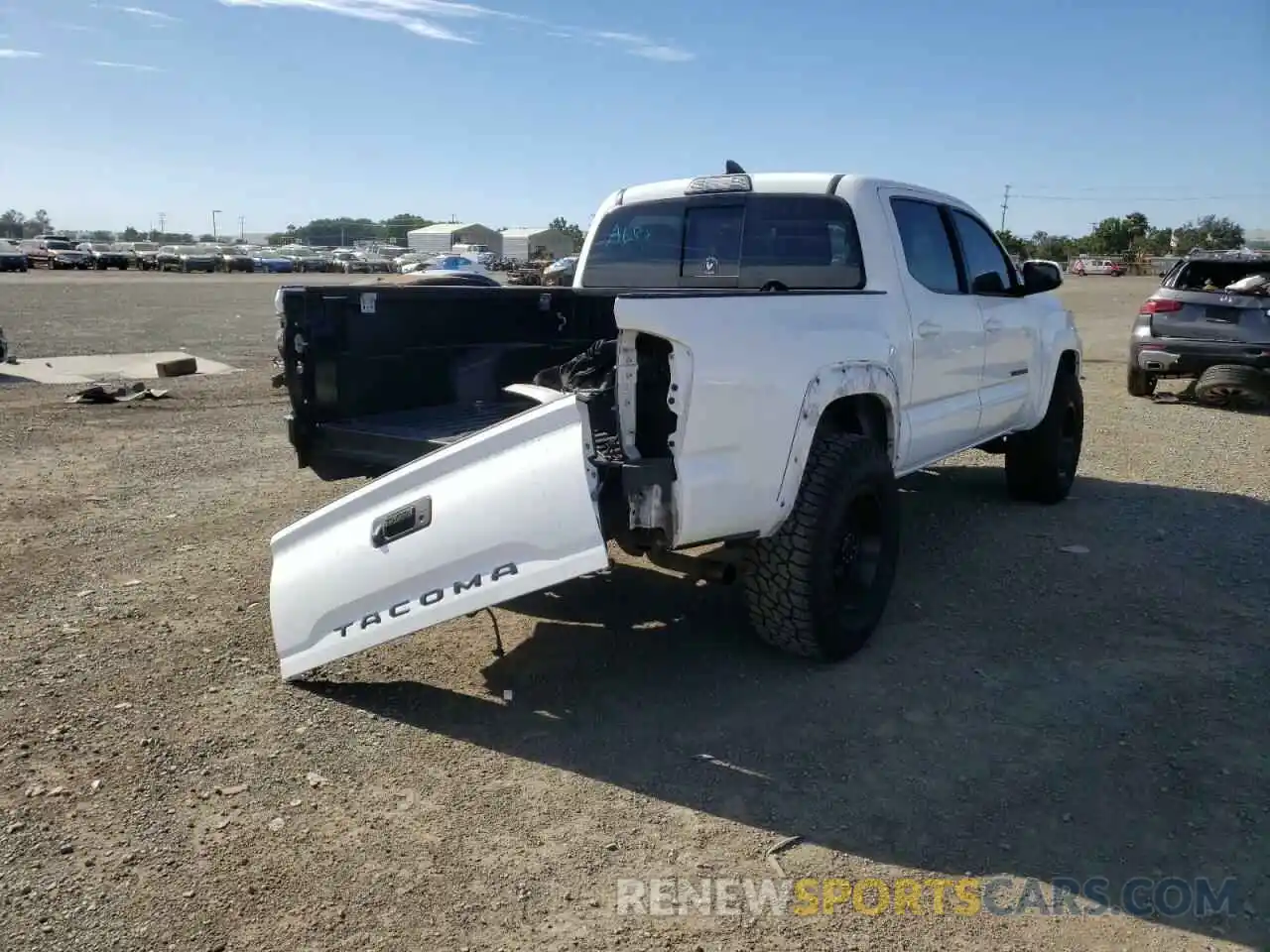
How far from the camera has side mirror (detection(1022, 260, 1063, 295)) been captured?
21.5ft

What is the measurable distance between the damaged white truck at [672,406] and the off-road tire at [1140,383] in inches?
280

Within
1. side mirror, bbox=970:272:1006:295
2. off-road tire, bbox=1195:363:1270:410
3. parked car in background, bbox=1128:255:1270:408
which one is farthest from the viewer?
parked car in background, bbox=1128:255:1270:408

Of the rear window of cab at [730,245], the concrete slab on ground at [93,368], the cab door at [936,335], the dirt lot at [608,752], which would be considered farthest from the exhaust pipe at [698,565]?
the concrete slab on ground at [93,368]

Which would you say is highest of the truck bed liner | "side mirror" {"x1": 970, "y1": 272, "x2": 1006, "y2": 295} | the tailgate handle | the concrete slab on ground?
"side mirror" {"x1": 970, "y1": 272, "x2": 1006, "y2": 295}

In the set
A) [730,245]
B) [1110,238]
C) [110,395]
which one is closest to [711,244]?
[730,245]

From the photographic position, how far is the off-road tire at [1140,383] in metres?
12.9

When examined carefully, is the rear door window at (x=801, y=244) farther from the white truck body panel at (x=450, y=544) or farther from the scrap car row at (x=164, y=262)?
the scrap car row at (x=164, y=262)

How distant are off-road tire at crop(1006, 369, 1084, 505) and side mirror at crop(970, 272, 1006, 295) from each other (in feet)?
4.37

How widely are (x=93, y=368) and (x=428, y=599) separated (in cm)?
1226

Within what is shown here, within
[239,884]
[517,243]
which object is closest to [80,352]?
[239,884]

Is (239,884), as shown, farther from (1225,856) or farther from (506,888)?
(1225,856)

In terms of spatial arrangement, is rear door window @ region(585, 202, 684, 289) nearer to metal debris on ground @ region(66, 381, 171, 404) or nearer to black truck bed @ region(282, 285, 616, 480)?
black truck bed @ region(282, 285, 616, 480)

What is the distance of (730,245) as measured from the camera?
18.4ft

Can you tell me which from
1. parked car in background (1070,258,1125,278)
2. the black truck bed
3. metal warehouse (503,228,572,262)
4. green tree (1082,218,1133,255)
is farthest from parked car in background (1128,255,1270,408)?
green tree (1082,218,1133,255)
